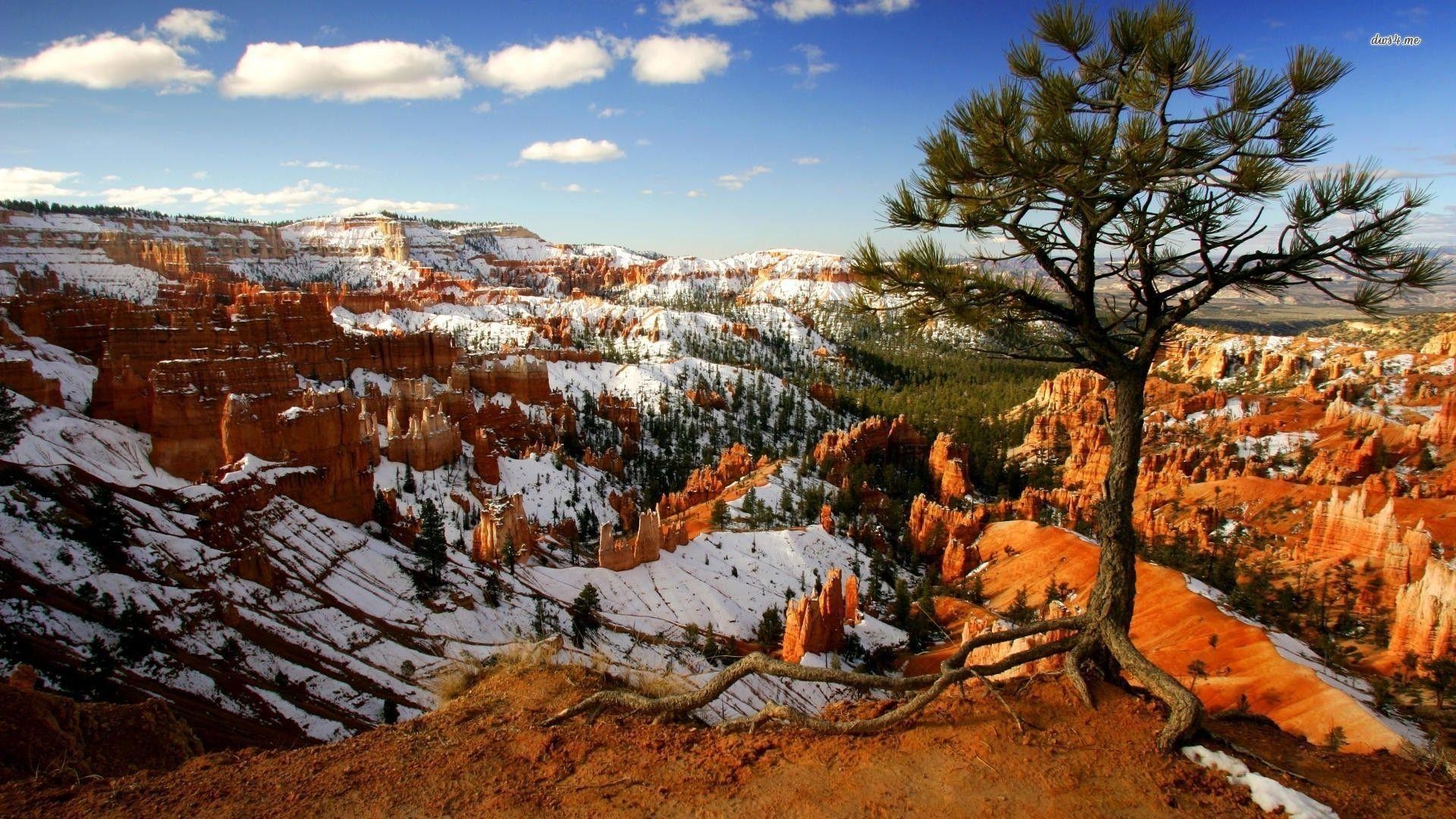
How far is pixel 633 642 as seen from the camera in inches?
782

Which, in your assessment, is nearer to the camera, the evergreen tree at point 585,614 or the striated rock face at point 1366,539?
the evergreen tree at point 585,614

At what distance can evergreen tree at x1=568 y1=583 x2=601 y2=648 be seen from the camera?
19.0 m

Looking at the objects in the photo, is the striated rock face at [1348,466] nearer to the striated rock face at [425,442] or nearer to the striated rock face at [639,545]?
the striated rock face at [639,545]

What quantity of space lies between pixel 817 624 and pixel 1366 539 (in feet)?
69.0

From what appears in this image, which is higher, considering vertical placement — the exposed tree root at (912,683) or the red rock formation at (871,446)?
the exposed tree root at (912,683)

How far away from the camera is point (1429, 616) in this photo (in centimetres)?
1756

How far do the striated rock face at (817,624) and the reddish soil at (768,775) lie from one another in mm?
16089

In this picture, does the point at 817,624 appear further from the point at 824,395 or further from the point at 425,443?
the point at 824,395

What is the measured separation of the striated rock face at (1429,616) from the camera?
17.3 meters

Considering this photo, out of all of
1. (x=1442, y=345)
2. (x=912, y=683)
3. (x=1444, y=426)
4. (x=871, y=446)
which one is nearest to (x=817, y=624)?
(x=912, y=683)

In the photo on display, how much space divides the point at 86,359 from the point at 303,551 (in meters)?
32.3

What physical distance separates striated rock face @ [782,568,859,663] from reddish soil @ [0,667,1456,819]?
16.1 m

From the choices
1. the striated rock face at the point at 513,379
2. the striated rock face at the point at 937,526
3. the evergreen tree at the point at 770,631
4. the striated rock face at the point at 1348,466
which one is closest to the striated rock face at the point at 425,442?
the striated rock face at the point at 513,379

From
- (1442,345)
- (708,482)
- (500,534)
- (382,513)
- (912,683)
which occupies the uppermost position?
(1442,345)
